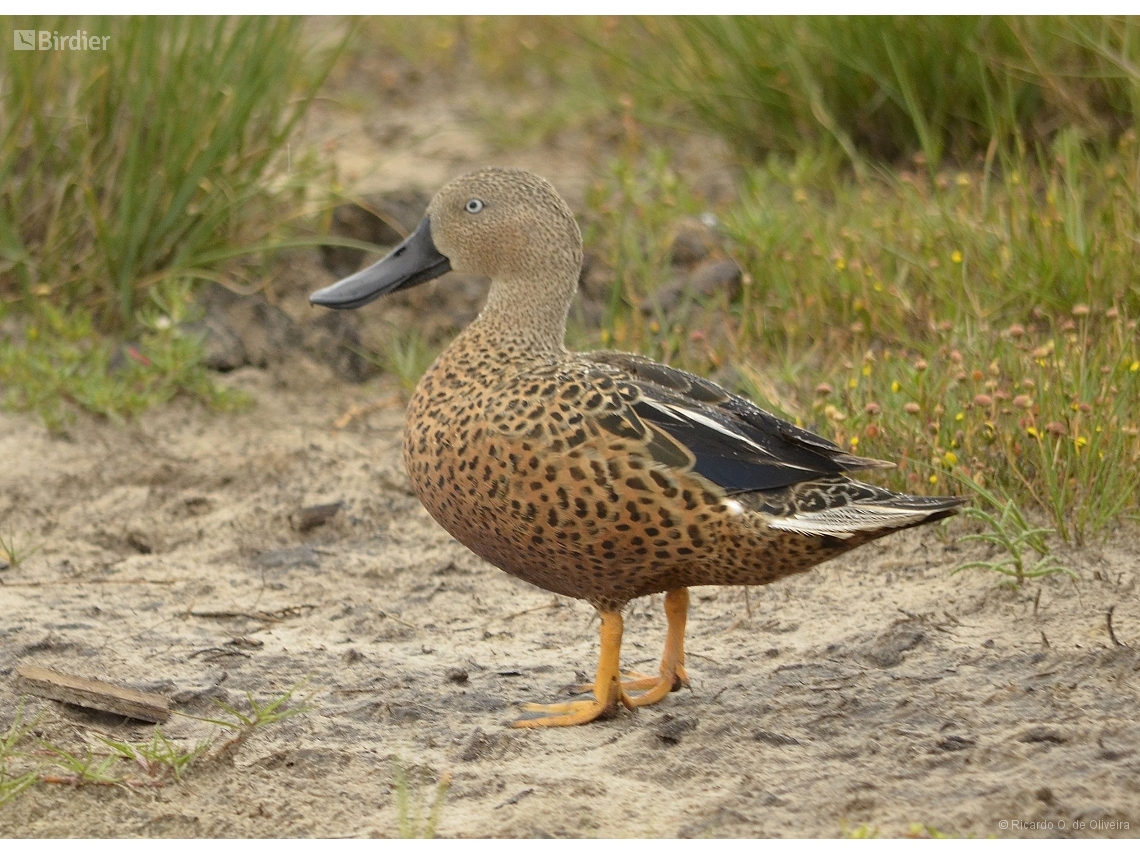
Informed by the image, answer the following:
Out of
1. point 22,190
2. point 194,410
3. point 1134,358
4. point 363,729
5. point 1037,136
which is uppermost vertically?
point 1037,136

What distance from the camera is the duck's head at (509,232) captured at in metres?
3.47

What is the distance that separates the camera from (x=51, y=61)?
5.07m

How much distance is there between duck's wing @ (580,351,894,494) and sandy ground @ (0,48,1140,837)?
1.60ft

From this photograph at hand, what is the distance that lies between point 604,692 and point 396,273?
1.17 meters

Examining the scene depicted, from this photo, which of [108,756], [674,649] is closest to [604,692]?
[674,649]

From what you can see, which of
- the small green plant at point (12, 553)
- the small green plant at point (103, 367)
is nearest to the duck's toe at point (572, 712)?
the small green plant at point (12, 553)

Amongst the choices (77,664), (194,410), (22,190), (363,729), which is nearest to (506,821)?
(363,729)

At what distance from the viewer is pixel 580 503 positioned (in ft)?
9.63

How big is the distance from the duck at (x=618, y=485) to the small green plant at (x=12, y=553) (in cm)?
137

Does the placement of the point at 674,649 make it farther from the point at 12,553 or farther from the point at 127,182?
the point at 127,182

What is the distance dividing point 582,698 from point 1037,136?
3.35 meters

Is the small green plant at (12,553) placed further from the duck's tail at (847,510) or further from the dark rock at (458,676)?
the duck's tail at (847,510)

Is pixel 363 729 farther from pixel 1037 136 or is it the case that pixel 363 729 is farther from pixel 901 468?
pixel 1037 136

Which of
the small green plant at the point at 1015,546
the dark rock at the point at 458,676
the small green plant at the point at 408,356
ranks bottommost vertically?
the dark rock at the point at 458,676
